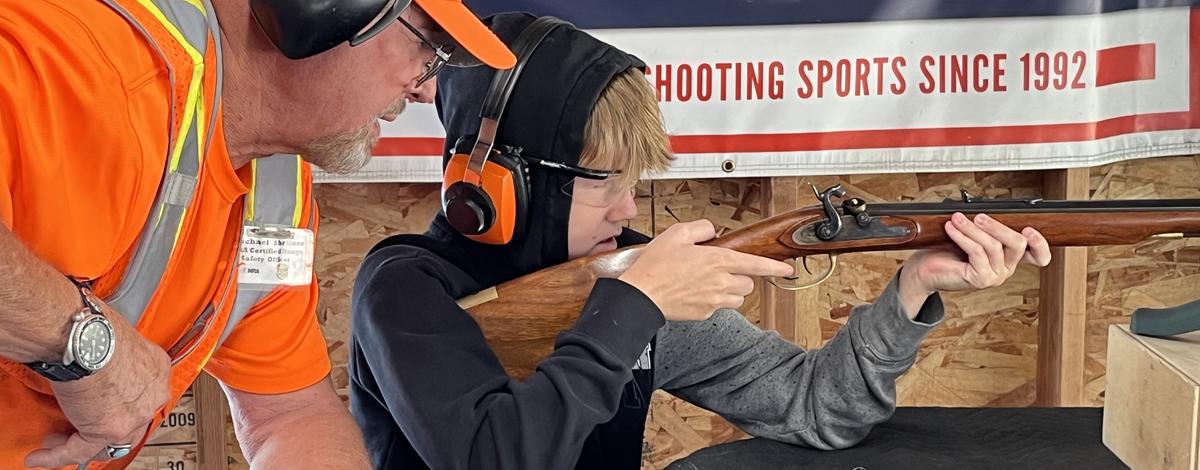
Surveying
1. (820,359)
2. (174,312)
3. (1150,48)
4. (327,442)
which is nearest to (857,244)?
(820,359)

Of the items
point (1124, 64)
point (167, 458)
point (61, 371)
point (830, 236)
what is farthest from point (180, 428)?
point (1124, 64)

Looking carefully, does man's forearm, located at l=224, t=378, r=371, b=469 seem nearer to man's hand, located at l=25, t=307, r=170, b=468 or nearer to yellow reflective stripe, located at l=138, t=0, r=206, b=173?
man's hand, located at l=25, t=307, r=170, b=468

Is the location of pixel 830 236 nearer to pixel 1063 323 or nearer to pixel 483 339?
pixel 483 339

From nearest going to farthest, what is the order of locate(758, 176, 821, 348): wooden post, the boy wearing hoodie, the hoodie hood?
the boy wearing hoodie < the hoodie hood < locate(758, 176, 821, 348): wooden post

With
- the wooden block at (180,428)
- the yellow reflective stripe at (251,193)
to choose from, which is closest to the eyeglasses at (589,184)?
the yellow reflective stripe at (251,193)

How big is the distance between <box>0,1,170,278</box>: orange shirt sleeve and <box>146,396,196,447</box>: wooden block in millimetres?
2068

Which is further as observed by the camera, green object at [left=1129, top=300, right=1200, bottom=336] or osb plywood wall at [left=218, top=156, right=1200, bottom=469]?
osb plywood wall at [left=218, top=156, right=1200, bottom=469]

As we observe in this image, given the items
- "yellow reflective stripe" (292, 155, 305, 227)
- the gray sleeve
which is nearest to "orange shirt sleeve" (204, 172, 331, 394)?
"yellow reflective stripe" (292, 155, 305, 227)

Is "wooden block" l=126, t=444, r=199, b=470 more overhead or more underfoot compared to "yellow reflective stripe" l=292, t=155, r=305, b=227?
more underfoot

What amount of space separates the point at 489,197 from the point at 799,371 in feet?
2.25

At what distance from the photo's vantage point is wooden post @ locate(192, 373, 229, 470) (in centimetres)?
298

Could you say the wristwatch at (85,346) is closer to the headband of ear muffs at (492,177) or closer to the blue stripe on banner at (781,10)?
the headband of ear muffs at (492,177)

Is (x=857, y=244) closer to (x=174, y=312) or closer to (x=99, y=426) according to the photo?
(x=174, y=312)

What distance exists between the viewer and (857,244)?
1.82 metres
